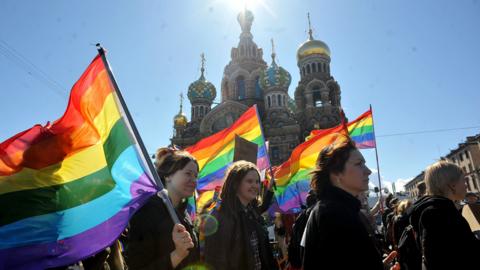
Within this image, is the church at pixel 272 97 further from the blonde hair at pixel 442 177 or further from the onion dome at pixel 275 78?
the blonde hair at pixel 442 177

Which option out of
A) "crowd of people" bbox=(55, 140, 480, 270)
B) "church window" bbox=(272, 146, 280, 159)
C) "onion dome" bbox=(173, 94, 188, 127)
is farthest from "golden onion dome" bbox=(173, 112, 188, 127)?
"crowd of people" bbox=(55, 140, 480, 270)

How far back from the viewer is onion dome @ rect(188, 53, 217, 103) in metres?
38.6

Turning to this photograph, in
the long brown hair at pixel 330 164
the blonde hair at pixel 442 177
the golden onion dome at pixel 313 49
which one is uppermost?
the golden onion dome at pixel 313 49

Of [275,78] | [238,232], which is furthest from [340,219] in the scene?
[275,78]

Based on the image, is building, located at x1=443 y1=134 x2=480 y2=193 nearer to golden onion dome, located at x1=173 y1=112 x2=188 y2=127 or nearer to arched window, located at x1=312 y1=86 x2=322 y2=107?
arched window, located at x1=312 y1=86 x2=322 y2=107

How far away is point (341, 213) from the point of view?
6.81 ft

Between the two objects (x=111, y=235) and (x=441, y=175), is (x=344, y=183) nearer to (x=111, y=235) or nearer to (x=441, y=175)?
(x=441, y=175)

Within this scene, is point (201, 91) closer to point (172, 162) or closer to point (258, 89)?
point (258, 89)

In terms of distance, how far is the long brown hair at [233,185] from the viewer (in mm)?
3024

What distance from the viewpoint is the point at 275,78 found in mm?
33969

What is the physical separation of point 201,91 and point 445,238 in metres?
37.4

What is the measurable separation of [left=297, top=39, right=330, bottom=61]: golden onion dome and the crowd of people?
33.2 metres

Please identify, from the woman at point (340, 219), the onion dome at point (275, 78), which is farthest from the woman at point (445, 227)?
the onion dome at point (275, 78)

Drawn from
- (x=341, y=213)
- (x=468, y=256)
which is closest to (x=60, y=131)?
(x=341, y=213)
